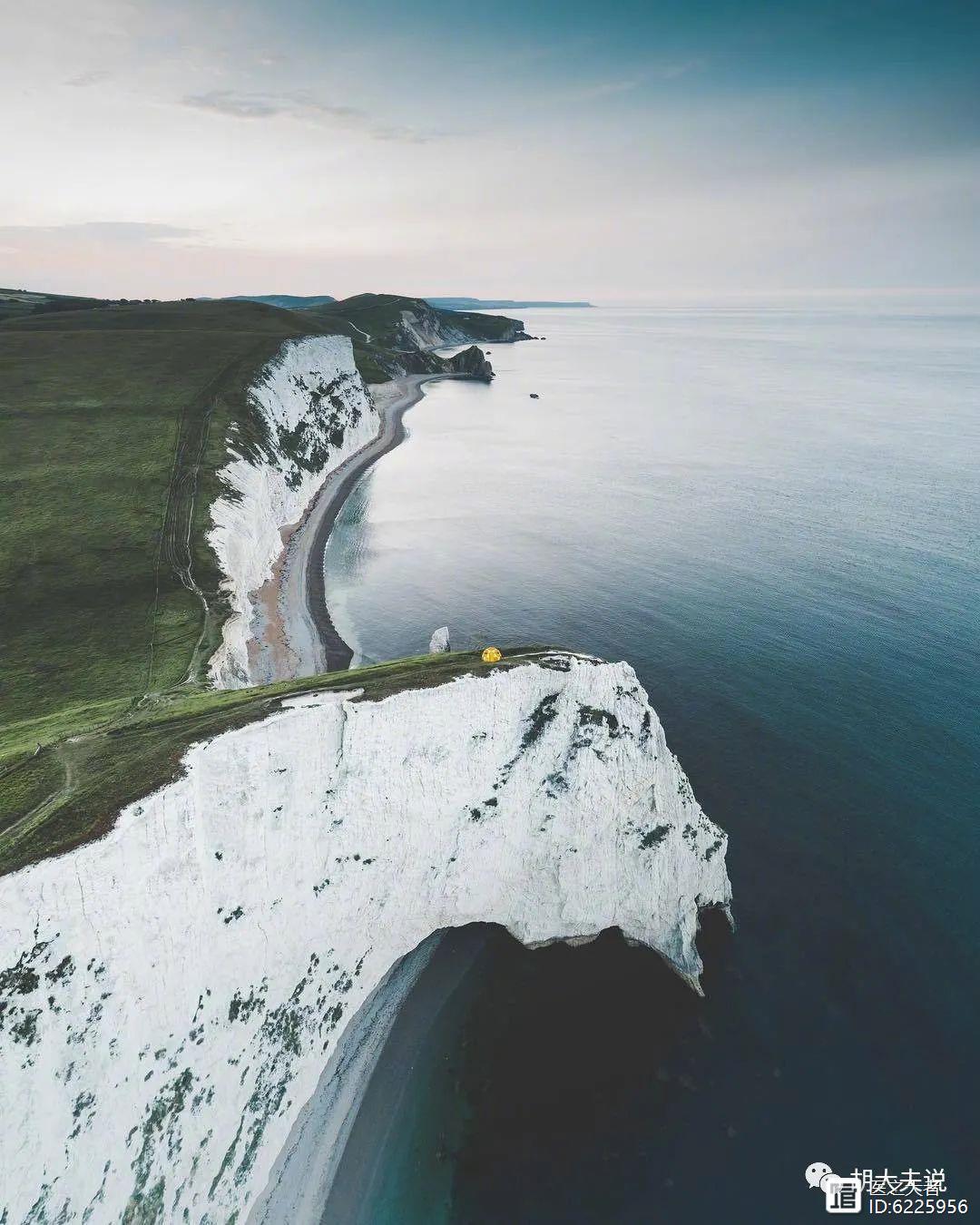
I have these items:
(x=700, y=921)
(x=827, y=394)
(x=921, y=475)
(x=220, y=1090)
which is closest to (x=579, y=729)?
(x=700, y=921)

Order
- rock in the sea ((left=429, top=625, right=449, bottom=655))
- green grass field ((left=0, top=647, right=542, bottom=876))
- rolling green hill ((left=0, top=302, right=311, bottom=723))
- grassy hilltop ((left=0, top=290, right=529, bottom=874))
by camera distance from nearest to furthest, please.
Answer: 1. green grass field ((left=0, top=647, right=542, bottom=876))
2. grassy hilltop ((left=0, top=290, right=529, bottom=874))
3. rolling green hill ((left=0, top=302, right=311, bottom=723))
4. rock in the sea ((left=429, top=625, right=449, bottom=655))

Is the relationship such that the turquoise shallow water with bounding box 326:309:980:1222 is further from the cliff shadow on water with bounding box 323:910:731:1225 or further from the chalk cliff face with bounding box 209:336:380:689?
the chalk cliff face with bounding box 209:336:380:689

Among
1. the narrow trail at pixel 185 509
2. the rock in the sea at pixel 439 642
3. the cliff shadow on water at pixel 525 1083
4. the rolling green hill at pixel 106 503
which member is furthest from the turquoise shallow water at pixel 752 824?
the rolling green hill at pixel 106 503

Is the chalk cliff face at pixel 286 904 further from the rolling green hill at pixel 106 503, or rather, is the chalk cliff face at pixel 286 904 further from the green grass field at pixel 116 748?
the rolling green hill at pixel 106 503

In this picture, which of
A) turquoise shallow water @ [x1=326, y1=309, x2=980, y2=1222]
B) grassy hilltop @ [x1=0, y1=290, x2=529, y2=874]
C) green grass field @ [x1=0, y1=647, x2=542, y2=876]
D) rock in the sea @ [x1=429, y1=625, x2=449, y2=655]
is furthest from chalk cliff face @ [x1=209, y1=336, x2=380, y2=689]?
rock in the sea @ [x1=429, y1=625, x2=449, y2=655]

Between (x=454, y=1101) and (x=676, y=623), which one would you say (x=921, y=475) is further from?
(x=454, y=1101)

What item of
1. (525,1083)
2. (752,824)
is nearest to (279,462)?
(752,824)

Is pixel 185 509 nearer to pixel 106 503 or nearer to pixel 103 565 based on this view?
pixel 106 503
